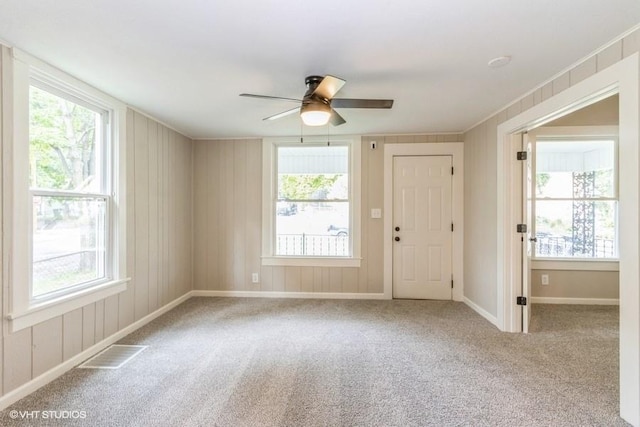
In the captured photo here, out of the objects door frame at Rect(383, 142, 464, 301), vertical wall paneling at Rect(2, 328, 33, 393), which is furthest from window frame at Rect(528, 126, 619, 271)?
vertical wall paneling at Rect(2, 328, 33, 393)

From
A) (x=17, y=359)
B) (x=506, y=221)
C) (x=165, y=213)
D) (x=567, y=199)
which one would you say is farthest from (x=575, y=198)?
(x=17, y=359)

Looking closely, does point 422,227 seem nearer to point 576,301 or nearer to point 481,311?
point 481,311

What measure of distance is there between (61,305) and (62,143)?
1.26 metres

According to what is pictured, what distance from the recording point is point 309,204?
4.22 meters

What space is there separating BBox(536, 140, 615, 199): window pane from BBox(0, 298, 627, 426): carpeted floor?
1577 mm

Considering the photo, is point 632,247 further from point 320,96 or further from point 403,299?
point 403,299

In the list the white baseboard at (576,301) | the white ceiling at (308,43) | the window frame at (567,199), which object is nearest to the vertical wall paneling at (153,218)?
the white ceiling at (308,43)

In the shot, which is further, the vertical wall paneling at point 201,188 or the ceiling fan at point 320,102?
the vertical wall paneling at point 201,188

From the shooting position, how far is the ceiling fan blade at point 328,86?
6.27ft

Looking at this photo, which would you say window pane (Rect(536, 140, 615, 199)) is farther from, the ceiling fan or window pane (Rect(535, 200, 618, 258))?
the ceiling fan

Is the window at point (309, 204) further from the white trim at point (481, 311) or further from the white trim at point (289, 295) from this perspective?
the white trim at point (481, 311)

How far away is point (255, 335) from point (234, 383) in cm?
82

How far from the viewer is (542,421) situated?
1.73 m

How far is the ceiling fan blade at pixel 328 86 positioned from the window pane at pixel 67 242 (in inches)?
85.1
